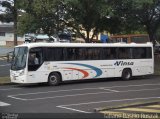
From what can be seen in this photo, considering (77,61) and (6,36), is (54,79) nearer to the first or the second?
(77,61)

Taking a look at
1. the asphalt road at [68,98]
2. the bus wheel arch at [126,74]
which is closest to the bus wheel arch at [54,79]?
the asphalt road at [68,98]

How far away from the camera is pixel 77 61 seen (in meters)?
29.0

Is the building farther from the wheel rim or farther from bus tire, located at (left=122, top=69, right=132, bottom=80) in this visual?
the wheel rim

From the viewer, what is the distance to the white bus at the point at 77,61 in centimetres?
2691

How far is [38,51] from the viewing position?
89.4ft

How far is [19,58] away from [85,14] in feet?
30.8

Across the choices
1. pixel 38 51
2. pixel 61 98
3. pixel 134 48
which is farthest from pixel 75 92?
pixel 134 48

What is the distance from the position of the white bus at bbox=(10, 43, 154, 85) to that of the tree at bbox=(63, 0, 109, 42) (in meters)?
4.06

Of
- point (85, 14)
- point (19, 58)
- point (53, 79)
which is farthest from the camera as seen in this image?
point (85, 14)

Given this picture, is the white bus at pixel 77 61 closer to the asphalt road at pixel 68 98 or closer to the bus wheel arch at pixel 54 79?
the bus wheel arch at pixel 54 79

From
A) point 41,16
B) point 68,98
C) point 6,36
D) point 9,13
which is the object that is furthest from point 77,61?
point 6,36

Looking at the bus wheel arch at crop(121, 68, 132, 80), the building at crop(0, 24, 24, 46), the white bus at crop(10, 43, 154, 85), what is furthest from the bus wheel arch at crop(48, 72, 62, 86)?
the building at crop(0, 24, 24, 46)

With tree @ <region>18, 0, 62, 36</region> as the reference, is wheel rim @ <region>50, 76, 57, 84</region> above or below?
Result: below

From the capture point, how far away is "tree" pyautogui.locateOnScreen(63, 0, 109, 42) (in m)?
34.1
